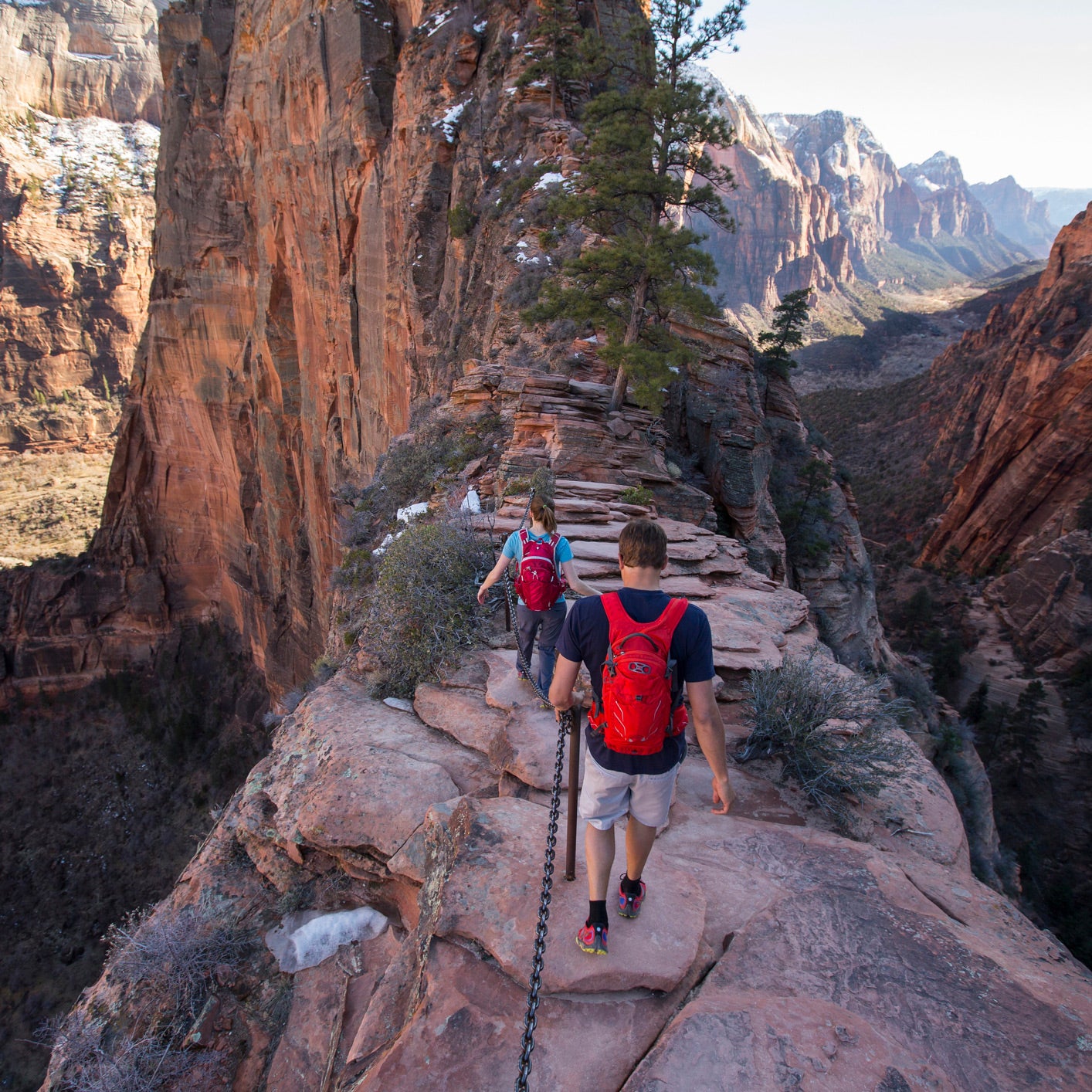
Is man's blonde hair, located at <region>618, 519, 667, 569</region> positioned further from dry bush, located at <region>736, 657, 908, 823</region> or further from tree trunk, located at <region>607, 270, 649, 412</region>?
tree trunk, located at <region>607, 270, 649, 412</region>

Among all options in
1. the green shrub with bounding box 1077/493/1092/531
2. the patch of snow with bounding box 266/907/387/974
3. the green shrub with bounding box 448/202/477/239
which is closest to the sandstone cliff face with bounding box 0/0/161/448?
the green shrub with bounding box 448/202/477/239

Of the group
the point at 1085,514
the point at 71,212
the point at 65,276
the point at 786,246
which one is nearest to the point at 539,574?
the point at 1085,514

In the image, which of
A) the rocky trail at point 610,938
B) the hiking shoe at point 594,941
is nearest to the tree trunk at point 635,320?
the rocky trail at point 610,938

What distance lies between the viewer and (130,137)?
76000 mm

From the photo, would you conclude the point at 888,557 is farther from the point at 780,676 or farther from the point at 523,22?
the point at 780,676

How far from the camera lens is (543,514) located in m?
4.13

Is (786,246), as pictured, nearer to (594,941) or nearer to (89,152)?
(89,152)

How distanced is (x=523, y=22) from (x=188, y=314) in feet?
66.5

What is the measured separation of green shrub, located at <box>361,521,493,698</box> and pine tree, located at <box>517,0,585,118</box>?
14.6m

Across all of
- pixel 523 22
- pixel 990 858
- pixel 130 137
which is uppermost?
pixel 130 137

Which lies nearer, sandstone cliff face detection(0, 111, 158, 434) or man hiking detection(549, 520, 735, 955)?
man hiking detection(549, 520, 735, 955)

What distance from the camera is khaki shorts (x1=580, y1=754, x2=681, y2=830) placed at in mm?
2572

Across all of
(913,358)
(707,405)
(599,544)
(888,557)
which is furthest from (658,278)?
(913,358)

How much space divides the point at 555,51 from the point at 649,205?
28.9 ft
